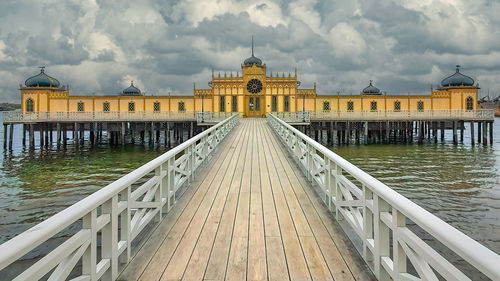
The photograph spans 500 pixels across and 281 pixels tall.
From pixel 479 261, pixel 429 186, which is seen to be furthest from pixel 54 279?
pixel 429 186

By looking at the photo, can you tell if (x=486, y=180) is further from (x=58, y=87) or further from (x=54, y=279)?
(x=58, y=87)

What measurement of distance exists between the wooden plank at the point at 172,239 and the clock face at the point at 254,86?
37.1m

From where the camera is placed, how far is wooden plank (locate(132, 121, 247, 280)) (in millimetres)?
3605

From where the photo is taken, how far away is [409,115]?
3500 cm

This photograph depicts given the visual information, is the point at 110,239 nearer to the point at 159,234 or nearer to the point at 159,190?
the point at 159,234

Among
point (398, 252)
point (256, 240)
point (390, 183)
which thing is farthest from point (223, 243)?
point (390, 183)

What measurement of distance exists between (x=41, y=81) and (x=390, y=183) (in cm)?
4286

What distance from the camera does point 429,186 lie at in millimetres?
14000

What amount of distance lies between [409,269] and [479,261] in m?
4.68

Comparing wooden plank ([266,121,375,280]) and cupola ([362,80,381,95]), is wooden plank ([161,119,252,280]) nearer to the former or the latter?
wooden plank ([266,121,375,280])

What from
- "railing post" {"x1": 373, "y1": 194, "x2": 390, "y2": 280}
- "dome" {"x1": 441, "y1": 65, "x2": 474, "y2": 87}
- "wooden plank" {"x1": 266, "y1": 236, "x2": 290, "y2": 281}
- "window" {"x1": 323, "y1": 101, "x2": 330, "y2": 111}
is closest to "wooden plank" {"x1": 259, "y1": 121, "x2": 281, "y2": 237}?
"wooden plank" {"x1": 266, "y1": 236, "x2": 290, "y2": 281}

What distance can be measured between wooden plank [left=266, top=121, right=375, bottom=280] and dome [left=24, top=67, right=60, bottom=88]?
4426 cm

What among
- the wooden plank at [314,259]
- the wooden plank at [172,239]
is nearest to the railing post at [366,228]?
the wooden plank at [314,259]

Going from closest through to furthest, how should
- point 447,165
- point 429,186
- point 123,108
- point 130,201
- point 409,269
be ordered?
point 130,201 → point 409,269 → point 429,186 → point 447,165 → point 123,108
